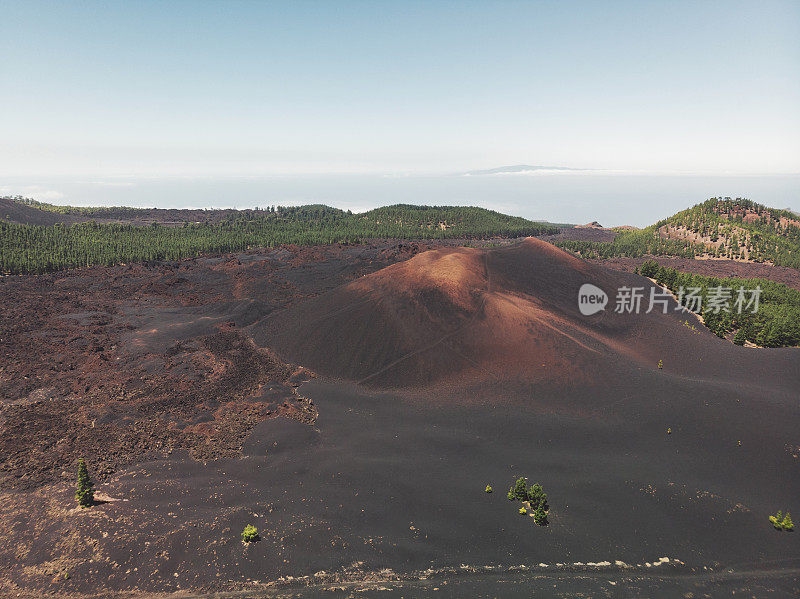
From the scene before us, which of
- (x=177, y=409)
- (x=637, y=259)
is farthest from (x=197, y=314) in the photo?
(x=637, y=259)

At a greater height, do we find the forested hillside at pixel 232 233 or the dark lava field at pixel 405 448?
the forested hillside at pixel 232 233

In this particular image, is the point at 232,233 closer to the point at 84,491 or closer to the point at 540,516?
the point at 84,491

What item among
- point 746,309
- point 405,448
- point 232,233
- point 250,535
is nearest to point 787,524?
point 405,448

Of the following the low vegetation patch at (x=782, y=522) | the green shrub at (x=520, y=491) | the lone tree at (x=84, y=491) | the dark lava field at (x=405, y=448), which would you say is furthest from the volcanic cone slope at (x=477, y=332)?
the lone tree at (x=84, y=491)

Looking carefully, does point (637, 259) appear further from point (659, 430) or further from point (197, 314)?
point (197, 314)

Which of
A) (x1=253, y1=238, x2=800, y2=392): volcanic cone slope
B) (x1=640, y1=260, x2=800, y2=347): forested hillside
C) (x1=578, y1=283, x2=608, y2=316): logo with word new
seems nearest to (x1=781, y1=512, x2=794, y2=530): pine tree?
(x1=253, y1=238, x2=800, y2=392): volcanic cone slope

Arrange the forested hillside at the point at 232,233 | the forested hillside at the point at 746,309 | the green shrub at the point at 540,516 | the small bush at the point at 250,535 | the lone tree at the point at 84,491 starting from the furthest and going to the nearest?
the forested hillside at the point at 232,233 → the forested hillside at the point at 746,309 → the lone tree at the point at 84,491 → the green shrub at the point at 540,516 → the small bush at the point at 250,535

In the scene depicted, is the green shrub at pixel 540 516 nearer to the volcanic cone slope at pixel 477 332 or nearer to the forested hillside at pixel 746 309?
the volcanic cone slope at pixel 477 332
